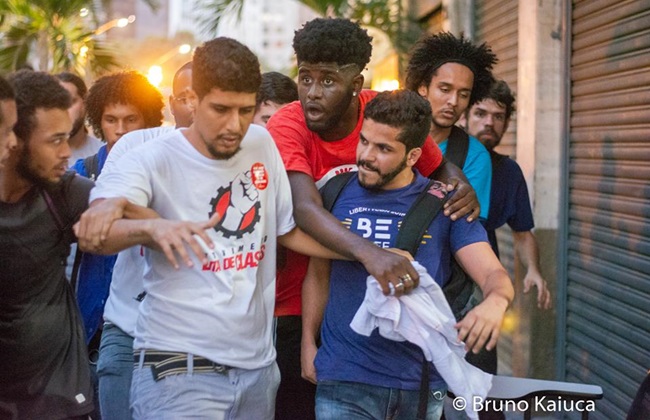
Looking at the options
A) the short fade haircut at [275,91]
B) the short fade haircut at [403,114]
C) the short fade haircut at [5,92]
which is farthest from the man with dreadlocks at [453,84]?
the short fade haircut at [5,92]

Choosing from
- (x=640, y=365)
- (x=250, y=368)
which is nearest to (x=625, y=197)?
(x=640, y=365)

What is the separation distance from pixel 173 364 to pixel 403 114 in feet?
4.43

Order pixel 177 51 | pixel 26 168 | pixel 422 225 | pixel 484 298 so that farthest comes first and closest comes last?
1. pixel 177 51
2. pixel 422 225
3. pixel 484 298
4. pixel 26 168

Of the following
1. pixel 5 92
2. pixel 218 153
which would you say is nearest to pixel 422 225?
pixel 218 153

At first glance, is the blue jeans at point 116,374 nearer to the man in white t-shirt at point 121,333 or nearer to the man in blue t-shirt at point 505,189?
the man in white t-shirt at point 121,333

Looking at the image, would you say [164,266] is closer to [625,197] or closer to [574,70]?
[625,197]

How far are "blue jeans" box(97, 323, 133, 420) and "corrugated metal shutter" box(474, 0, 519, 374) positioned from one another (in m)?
4.63

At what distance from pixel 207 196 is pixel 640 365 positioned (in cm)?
342

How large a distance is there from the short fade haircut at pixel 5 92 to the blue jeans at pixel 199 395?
3.49ft

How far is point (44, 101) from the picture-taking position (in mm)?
3586

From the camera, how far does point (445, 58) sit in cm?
557

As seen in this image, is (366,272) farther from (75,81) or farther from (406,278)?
(75,81)

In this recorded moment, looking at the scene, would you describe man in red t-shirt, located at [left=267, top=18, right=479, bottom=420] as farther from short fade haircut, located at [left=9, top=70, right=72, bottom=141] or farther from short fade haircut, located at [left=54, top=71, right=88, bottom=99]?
short fade haircut, located at [left=54, top=71, right=88, bottom=99]

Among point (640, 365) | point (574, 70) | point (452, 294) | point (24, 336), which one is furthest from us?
point (574, 70)
